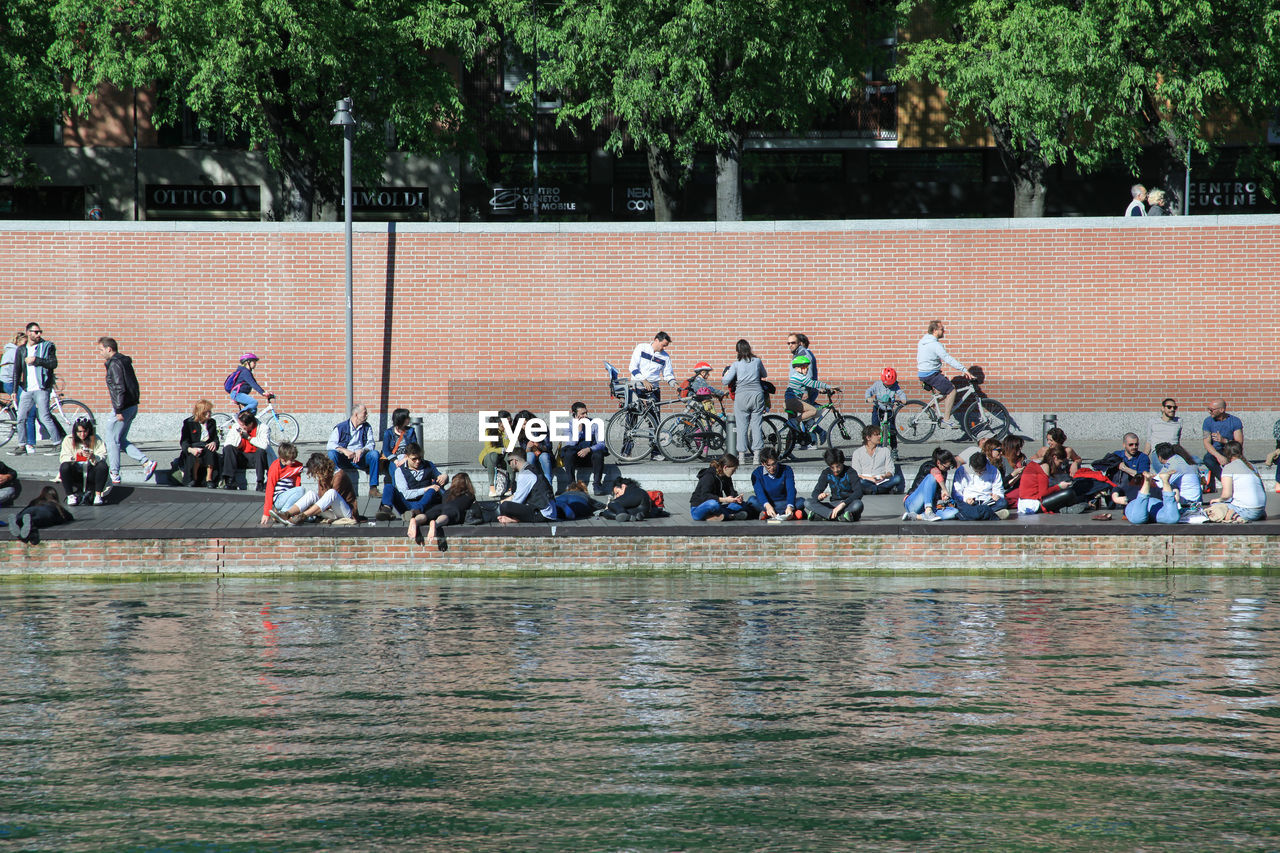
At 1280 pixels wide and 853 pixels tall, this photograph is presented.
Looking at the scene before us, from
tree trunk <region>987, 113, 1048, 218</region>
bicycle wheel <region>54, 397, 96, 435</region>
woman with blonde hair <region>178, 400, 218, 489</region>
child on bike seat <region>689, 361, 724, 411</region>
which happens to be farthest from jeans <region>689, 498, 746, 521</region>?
tree trunk <region>987, 113, 1048, 218</region>

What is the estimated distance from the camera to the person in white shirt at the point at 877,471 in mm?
17344

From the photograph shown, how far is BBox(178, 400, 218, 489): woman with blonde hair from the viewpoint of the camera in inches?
717

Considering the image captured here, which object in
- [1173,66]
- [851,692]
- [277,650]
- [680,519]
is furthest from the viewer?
[1173,66]

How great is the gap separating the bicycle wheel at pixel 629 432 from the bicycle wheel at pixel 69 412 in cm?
736

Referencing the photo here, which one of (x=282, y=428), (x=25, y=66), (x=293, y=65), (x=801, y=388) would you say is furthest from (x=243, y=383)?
(x=25, y=66)

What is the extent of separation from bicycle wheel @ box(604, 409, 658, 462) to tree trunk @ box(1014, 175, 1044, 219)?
521 inches

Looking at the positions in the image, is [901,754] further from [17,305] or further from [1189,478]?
[17,305]

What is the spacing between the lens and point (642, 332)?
23875 mm

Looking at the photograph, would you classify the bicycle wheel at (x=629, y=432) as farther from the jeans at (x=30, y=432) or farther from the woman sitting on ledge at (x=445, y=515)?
the jeans at (x=30, y=432)

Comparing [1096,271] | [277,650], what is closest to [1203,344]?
[1096,271]

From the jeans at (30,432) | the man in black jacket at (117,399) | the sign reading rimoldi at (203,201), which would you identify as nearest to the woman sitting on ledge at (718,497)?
the man in black jacket at (117,399)

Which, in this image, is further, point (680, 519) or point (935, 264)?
point (935, 264)

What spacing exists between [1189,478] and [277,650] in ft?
32.0

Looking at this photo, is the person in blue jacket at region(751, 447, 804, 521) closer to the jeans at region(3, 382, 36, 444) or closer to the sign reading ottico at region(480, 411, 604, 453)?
the sign reading ottico at region(480, 411, 604, 453)
